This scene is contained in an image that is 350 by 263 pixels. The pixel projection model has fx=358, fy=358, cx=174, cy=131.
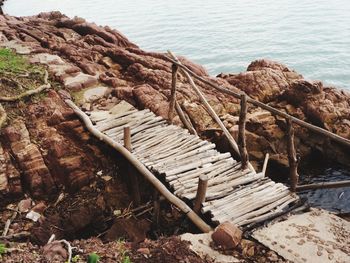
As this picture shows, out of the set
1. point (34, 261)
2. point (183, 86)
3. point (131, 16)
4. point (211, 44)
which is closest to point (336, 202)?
point (183, 86)

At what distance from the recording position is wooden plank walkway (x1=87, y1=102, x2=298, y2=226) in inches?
225

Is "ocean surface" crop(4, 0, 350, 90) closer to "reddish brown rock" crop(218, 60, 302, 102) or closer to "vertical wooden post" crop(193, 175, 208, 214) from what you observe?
"reddish brown rock" crop(218, 60, 302, 102)

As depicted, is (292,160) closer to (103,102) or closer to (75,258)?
(75,258)

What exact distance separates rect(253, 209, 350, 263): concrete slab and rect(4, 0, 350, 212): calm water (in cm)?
535

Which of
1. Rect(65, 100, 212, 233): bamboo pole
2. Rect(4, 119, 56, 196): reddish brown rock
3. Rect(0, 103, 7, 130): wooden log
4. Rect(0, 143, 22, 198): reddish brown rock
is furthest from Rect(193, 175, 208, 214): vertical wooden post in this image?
Rect(0, 103, 7, 130): wooden log

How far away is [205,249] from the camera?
4.74 meters

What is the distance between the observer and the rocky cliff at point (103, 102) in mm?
7449

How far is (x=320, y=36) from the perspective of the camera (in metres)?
31.8

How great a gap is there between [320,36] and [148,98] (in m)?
27.1

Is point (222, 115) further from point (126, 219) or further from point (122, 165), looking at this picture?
point (126, 219)

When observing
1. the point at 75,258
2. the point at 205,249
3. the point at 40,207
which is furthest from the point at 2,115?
the point at 205,249

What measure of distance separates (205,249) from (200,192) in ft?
3.40

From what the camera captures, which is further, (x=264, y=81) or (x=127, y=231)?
(x=264, y=81)

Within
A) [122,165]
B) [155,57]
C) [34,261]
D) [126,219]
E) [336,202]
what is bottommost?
[336,202]
